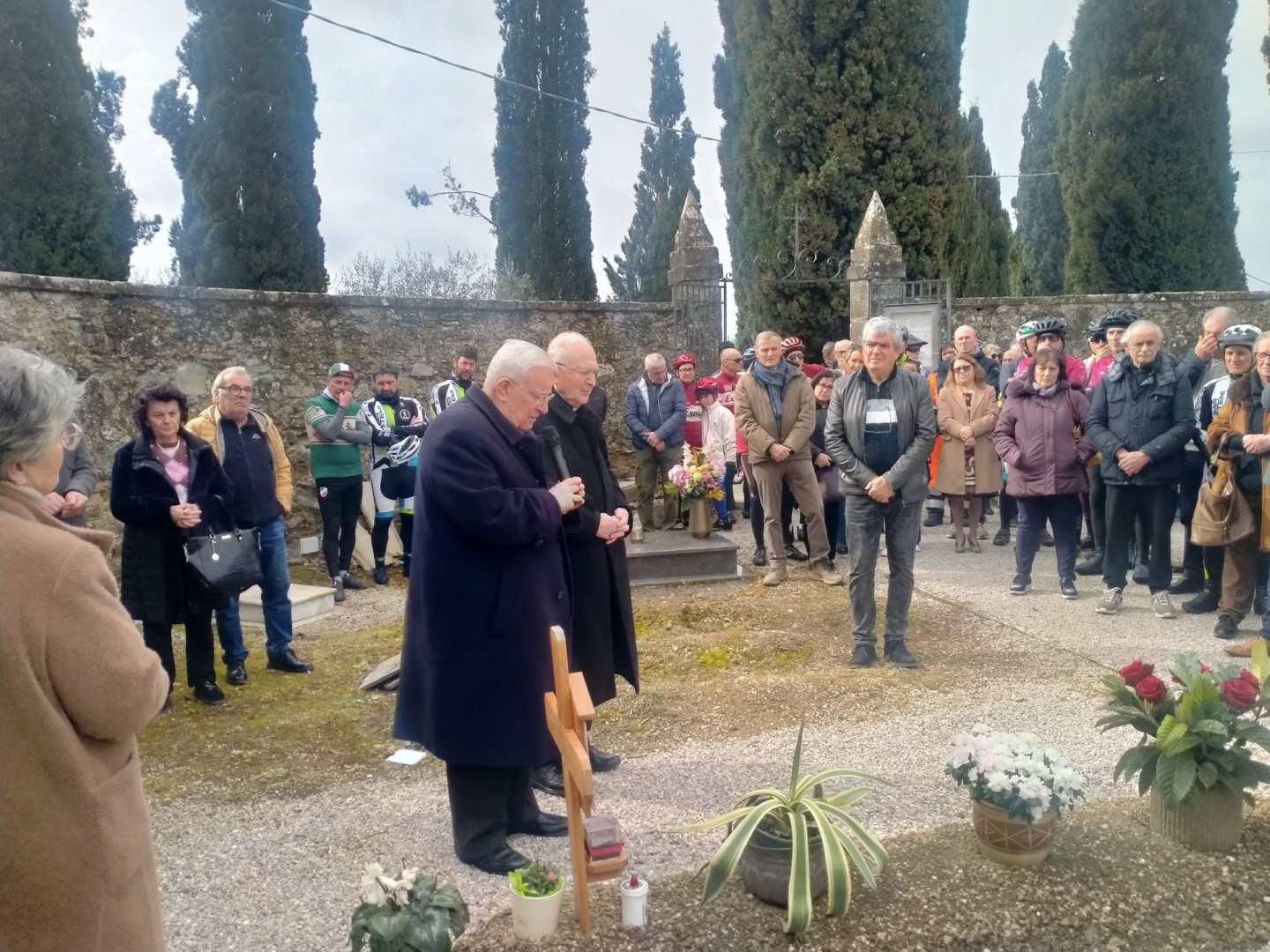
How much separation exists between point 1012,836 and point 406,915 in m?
1.91

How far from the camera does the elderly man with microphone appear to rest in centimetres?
338

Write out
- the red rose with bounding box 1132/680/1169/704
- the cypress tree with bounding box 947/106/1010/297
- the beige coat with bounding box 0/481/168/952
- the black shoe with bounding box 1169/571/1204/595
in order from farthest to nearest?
the cypress tree with bounding box 947/106/1010/297, the black shoe with bounding box 1169/571/1204/595, the red rose with bounding box 1132/680/1169/704, the beige coat with bounding box 0/481/168/952

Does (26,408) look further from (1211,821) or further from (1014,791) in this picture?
(1211,821)

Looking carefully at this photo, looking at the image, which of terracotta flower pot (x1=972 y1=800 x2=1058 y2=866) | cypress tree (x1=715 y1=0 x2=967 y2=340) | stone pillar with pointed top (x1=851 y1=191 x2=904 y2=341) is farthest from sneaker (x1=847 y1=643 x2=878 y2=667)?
cypress tree (x1=715 y1=0 x2=967 y2=340)

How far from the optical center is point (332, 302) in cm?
1007

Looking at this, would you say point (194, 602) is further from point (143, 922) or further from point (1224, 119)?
point (1224, 119)

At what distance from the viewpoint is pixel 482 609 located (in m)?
3.41

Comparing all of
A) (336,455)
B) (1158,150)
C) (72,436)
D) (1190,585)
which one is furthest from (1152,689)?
(1158,150)

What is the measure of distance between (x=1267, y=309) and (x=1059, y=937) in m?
12.1

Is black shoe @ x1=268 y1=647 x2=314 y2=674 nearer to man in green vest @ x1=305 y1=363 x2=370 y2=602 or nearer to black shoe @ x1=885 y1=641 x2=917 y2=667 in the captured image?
man in green vest @ x1=305 y1=363 x2=370 y2=602

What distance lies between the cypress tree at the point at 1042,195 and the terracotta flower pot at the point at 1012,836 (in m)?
23.7

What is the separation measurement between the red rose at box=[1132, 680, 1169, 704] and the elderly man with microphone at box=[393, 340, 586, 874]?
204 cm

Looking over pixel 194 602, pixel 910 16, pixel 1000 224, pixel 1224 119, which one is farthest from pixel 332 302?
pixel 1000 224

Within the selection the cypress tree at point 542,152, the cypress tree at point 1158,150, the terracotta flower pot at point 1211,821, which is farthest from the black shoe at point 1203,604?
the cypress tree at point 542,152
